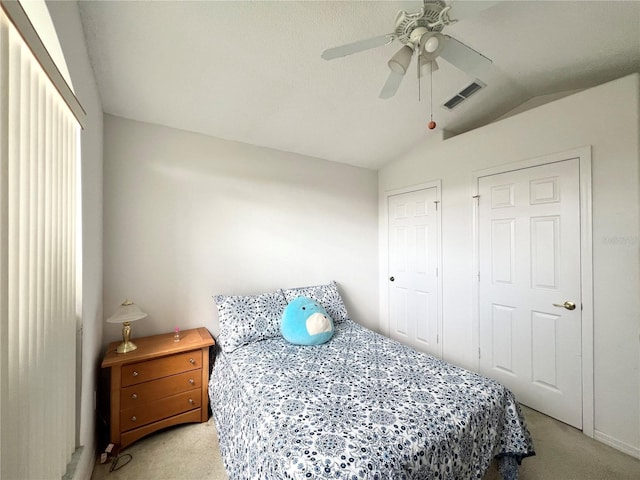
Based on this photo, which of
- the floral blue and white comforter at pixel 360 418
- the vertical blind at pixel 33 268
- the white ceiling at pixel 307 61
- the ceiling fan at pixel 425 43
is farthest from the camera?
the white ceiling at pixel 307 61

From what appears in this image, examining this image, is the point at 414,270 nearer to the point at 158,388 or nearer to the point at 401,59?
the point at 401,59

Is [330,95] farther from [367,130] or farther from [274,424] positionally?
[274,424]

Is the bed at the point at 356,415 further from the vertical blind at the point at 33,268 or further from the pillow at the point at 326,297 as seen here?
the vertical blind at the point at 33,268

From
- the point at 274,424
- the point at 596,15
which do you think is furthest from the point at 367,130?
the point at 274,424

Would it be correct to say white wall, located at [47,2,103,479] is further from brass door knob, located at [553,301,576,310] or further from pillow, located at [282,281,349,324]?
brass door knob, located at [553,301,576,310]

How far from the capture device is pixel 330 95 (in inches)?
82.4

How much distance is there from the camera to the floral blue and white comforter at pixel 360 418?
1.01 m

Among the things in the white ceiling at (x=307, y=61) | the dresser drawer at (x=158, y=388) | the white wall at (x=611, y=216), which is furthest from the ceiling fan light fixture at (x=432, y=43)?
the dresser drawer at (x=158, y=388)

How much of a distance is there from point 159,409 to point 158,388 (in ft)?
0.49

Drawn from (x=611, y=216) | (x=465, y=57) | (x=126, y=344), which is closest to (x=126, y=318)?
(x=126, y=344)

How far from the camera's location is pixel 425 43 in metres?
1.24

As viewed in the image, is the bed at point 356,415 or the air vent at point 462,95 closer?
the bed at point 356,415

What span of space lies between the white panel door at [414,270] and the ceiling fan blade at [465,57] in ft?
5.21

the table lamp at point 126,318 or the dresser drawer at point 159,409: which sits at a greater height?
the table lamp at point 126,318
